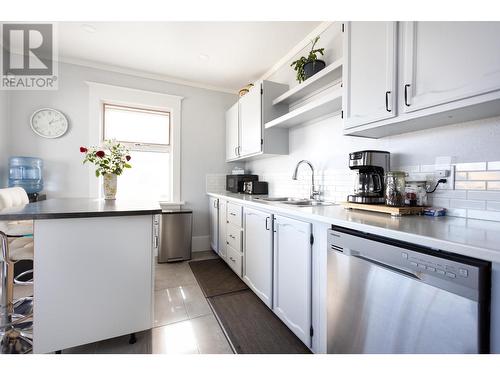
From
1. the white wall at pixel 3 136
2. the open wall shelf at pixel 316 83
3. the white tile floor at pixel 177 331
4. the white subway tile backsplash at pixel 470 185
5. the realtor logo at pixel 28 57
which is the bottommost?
the white tile floor at pixel 177 331

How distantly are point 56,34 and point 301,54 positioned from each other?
2.76m

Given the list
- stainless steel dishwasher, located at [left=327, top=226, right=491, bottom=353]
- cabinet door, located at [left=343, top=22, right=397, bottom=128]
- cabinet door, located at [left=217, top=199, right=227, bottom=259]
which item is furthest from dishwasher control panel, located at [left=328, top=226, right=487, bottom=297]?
cabinet door, located at [left=217, top=199, right=227, bottom=259]

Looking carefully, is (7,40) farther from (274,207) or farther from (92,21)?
(274,207)

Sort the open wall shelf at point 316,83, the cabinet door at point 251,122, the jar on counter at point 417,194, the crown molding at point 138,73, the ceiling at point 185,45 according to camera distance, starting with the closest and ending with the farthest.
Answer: the jar on counter at point 417,194, the open wall shelf at point 316,83, the ceiling at point 185,45, the cabinet door at point 251,122, the crown molding at point 138,73

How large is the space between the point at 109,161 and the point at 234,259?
65.3 inches

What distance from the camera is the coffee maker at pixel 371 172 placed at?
4.91ft

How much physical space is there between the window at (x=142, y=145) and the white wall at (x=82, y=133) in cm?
27

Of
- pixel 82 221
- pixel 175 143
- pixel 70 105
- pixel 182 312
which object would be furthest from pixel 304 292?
pixel 70 105

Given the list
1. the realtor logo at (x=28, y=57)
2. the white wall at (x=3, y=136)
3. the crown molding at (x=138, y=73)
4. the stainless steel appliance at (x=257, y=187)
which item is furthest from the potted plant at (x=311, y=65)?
the white wall at (x=3, y=136)

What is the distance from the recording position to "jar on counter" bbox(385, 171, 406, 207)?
1.40m

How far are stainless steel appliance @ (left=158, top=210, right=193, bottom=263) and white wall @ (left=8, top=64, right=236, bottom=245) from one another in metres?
0.41

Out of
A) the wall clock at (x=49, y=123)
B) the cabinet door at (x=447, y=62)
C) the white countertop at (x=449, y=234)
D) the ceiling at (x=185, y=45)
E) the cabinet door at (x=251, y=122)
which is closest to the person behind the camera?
the white countertop at (x=449, y=234)

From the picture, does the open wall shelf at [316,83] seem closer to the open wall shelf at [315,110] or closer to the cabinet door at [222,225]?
the open wall shelf at [315,110]

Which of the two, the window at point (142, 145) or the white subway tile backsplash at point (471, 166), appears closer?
the white subway tile backsplash at point (471, 166)
